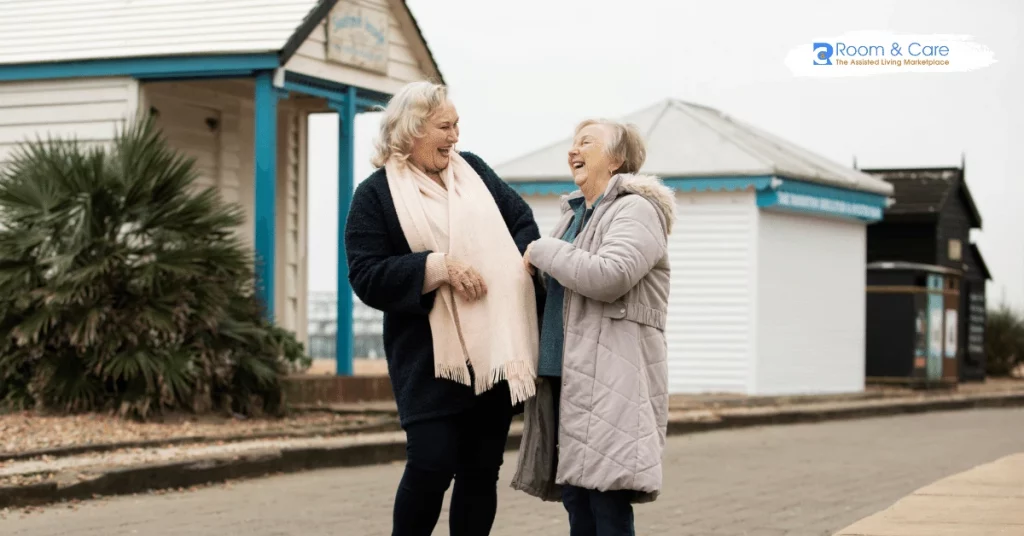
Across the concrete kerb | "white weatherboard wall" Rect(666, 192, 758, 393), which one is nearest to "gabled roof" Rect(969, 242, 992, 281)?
"white weatherboard wall" Rect(666, 192, 758, 393)

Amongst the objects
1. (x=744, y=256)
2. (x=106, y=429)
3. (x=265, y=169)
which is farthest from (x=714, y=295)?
(x=106, y=429)

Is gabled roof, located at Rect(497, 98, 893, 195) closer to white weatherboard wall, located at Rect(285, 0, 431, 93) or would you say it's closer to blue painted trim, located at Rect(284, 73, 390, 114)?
white weatherboard wall, located at Rect(285, 0, 431, 93)

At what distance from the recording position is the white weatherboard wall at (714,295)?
2253cm

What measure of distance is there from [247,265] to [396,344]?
8.76m

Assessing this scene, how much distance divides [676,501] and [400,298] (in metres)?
5.18

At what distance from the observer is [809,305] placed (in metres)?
23.9

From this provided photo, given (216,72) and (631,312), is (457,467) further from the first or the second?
(216,72)

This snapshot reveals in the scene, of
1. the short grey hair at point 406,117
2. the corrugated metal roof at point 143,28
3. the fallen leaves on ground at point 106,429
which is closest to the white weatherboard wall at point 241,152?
the corrugated metal roof at point 143,28

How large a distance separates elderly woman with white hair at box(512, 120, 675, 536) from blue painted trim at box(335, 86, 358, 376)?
39.0ft

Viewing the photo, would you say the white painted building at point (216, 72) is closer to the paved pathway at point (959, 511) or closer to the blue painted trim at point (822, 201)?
the blue painted trim at point (822, 201)

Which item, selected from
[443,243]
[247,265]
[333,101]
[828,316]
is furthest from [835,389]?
[443,243]

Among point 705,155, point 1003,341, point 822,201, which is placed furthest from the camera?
point 1003,341

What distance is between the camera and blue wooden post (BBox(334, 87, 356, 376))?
17297 millimetres

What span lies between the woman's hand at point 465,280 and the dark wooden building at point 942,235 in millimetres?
24765
